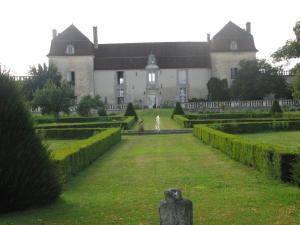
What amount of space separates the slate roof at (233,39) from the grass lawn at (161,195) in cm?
3732

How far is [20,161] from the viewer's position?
6.88 meters

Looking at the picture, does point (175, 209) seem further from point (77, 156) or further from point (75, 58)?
point (75, 58)

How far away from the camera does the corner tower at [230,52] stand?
49.5m

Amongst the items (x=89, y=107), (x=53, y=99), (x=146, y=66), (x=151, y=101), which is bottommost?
(x=89, y=107)

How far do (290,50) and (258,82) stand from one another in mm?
4308

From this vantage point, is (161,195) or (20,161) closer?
(20,161)

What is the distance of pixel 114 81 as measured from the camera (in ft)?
165

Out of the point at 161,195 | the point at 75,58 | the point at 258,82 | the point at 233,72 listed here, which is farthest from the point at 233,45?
the point at 161,195

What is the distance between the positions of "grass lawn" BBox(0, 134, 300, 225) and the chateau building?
3703 centimetres

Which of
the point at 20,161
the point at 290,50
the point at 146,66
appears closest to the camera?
the point at 20,161

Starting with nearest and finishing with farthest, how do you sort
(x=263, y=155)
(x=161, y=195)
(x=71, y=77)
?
(x=161, y=195) → (x=263, y=155) → (x=71, y=77)

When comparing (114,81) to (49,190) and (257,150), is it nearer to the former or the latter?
(257,150)

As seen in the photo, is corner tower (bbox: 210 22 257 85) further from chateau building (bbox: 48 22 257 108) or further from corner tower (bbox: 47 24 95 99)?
corner tower (bbox: 47 24 95 99)

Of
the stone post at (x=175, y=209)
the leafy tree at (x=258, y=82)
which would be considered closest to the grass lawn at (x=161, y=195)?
the stone post at (x=175, y=209)
